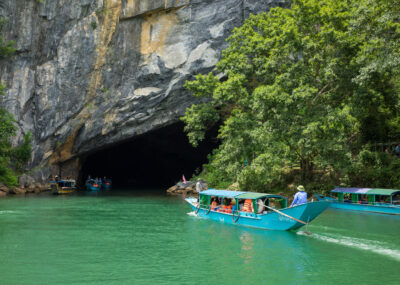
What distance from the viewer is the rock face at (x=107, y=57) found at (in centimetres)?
3403

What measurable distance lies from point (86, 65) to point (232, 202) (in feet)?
70.5

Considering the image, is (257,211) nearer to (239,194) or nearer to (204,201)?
(239,194)

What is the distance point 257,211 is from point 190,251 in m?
4.91

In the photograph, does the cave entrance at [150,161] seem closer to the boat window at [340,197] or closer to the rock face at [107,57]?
the rock face at [107,57]

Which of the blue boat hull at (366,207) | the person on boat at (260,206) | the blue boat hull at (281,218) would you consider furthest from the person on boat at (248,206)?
the blue boat hull at (366,207)

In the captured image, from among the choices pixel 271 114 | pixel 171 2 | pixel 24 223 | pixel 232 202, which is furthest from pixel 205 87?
pixel 24 223

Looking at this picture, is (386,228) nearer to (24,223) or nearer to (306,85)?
(306,85)

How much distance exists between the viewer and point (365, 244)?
515 inches

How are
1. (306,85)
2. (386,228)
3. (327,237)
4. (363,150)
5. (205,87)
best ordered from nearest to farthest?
(327,237), (386,228), (306,85), (363,150), (205,87)

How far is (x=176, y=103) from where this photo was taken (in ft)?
115

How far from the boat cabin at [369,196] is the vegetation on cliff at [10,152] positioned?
2531 cm

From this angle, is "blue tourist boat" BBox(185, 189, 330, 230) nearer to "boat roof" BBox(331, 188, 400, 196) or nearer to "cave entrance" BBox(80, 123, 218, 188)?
"boat roof" BBox(331, 188, 400, 196)

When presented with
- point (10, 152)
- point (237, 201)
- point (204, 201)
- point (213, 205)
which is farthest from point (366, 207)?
point (10, 152)

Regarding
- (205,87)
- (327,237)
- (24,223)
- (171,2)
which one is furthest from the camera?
(171,2)
